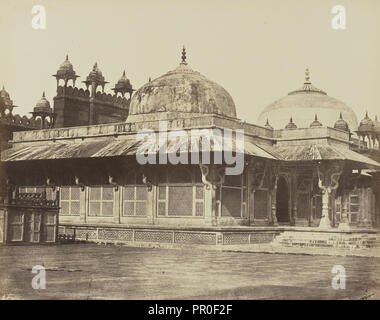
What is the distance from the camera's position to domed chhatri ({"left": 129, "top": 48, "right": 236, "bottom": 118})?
25578 mm

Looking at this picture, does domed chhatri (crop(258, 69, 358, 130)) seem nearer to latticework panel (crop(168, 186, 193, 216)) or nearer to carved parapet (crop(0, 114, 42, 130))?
carved parapet (crop(0, 114, 42, 130))

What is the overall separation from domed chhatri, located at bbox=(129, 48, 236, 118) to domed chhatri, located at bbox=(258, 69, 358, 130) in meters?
13.5

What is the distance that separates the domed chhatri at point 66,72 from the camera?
35.3m

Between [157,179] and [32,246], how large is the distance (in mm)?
5275

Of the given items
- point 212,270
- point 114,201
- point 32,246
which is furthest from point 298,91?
point 212,270

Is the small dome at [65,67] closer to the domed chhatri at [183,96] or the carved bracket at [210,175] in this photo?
the domed chhatri at [183,96]

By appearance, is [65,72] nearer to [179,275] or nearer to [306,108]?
[306,108]

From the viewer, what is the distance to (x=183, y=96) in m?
25.6

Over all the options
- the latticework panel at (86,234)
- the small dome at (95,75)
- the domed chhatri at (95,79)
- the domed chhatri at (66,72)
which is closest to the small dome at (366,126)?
the domed chhatri at (95,79)

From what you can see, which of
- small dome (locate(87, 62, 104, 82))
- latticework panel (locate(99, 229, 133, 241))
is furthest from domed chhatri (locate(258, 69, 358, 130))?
latticework panel (locate(99, 229, 133, 241))

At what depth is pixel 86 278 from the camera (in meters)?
12.3

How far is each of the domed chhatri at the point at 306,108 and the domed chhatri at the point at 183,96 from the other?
1352cm

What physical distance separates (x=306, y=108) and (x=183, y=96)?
1552 cm

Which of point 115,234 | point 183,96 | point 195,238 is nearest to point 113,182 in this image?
point 115,234
